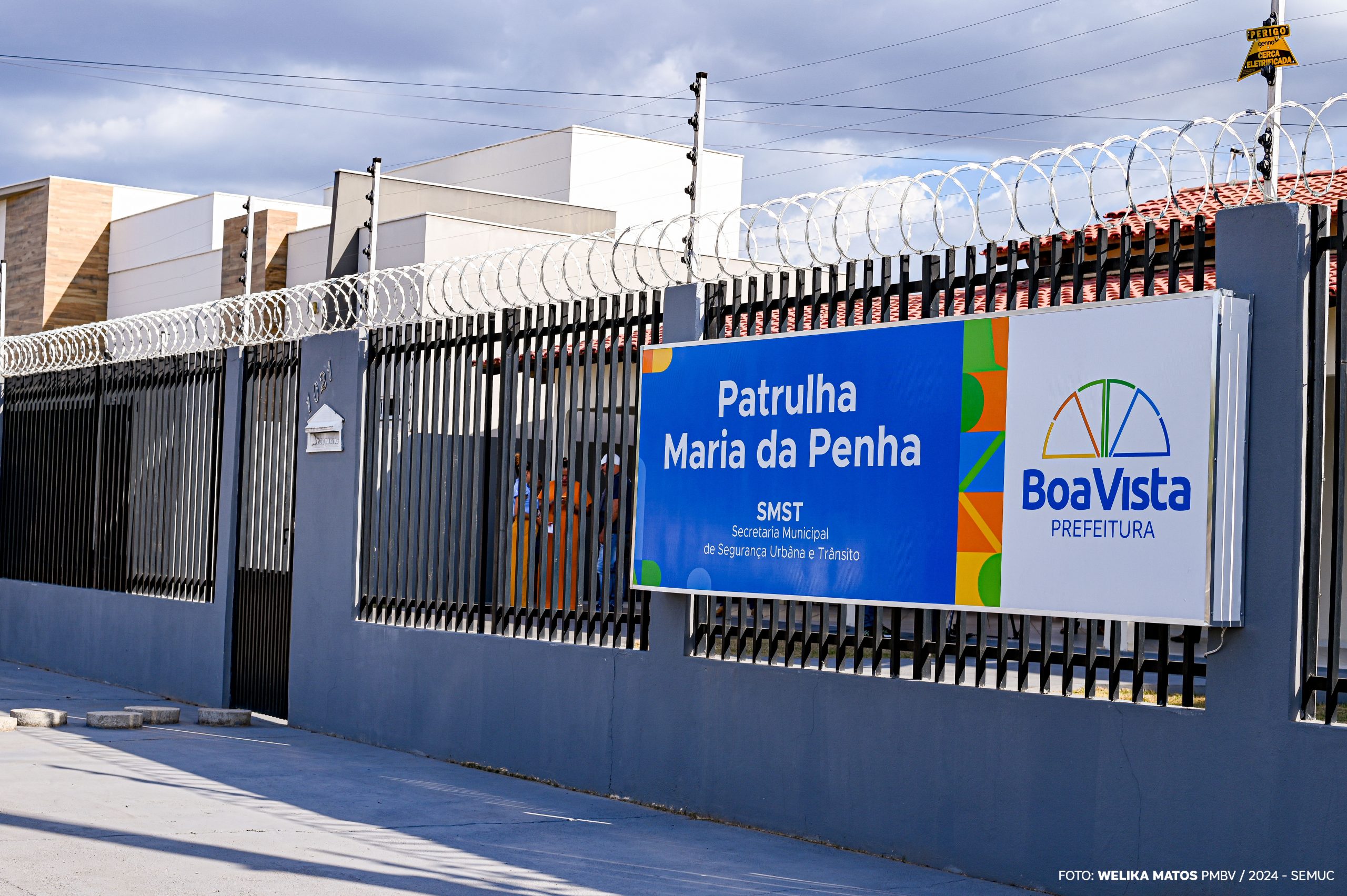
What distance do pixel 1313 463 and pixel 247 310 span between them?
897 cm

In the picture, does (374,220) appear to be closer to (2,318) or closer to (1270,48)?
(2,318)

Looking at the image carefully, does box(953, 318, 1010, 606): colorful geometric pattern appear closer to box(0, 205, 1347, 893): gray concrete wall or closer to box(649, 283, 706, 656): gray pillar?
box(0, 205, 1347, 893): gray concrete wall

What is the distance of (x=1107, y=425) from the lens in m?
5.91

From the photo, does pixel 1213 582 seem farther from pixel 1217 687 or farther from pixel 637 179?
pixel 637 179

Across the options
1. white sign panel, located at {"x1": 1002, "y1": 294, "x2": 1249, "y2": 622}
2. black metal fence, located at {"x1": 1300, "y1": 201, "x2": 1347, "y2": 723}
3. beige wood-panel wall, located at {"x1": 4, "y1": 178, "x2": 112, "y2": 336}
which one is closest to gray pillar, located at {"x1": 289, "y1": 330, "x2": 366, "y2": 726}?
white sign panel, located at {"x1": 1002, "y1": 294, "x2": 1249, "y2": 622}

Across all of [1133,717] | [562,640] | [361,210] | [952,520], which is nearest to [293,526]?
[562,640]

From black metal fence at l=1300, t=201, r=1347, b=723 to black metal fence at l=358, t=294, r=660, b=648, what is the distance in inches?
148

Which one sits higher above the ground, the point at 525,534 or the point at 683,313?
the point at 683,313

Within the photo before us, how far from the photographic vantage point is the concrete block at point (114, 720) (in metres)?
10.4

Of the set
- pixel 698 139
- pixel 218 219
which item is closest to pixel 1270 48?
pixel 698 139

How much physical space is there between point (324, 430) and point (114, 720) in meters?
2.55

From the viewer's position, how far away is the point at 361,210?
24.5 meters

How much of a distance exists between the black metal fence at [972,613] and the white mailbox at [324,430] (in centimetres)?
406

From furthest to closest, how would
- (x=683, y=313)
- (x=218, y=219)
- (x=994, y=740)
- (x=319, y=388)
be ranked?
(x=218, y=219) → (x=319, y=388) → (x=683, y=313) → (x=994, y=740)
